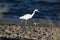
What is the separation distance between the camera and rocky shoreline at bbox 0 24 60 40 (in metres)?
8.97

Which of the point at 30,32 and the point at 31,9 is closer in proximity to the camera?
the point at 30,32

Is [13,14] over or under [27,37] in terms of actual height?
under

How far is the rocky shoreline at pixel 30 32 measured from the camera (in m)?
8.97

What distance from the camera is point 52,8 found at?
15.4 m

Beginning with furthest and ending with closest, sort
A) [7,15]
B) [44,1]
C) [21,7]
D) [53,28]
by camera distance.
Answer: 1. [44,1]
2. [21,7]
3. [7,15]
4. [53,28]

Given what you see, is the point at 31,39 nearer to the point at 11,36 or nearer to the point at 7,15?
the point at 11,36

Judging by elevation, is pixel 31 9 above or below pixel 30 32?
below

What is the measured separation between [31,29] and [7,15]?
367 centimetres

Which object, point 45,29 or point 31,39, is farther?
point 45,29

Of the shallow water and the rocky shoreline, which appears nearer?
the rocky shoreline

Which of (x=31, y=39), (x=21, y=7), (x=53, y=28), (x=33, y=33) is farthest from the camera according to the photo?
(x=21, y=7)

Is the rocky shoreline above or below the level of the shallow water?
above

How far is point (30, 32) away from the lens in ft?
31.5

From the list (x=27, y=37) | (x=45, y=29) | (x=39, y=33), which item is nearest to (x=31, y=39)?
(x=27, y=37)
